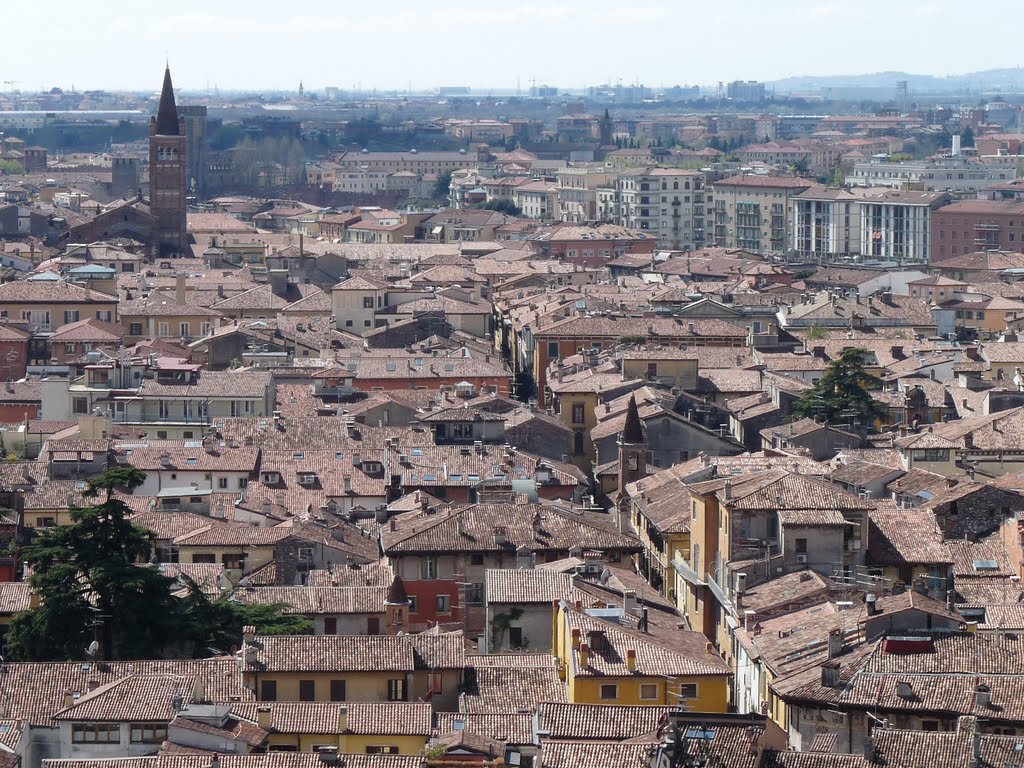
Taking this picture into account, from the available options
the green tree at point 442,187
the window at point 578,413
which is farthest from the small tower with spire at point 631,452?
the green tree at point 442,187

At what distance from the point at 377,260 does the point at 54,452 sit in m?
54.3

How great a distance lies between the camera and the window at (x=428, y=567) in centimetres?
4009

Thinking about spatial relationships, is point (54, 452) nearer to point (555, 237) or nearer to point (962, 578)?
point (962, 578)

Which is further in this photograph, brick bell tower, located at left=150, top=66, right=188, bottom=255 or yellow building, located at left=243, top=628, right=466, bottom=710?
brick bell tower, located at left=150, top=66, right=188, bottom=255

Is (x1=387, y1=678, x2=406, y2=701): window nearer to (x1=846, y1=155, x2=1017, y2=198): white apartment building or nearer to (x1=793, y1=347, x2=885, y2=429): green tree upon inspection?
(x1=793, y1=347, x2=885, y2=429): green tree

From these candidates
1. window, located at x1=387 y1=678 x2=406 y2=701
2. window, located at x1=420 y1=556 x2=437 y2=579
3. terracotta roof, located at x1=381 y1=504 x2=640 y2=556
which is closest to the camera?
window, located at x1=387 y1=678 x2=406 y2=701

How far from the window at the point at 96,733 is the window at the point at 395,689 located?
4164mm

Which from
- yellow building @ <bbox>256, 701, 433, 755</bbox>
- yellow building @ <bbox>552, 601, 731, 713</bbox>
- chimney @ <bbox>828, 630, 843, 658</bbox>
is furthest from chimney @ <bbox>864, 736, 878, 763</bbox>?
yellow building @ <bbox>256, 701, 433, 755</bbox>

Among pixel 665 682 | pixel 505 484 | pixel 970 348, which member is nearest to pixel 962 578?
pixel 665 682

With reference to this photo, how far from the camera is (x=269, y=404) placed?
58031 mm

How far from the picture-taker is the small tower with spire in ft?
161

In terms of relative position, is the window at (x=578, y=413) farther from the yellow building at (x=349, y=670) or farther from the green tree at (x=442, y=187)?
the green tree at (x=442, y=187)

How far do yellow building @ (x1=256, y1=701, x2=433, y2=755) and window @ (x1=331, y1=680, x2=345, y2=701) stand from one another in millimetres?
2221

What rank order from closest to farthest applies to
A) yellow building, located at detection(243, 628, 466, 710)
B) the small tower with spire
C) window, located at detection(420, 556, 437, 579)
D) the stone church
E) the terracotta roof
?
yellow building, located at detection(243, 628, 466, 710) < window, located at detection(420, 556, 437, 579) < the terracotta roof < the small tower with spire < the stone church
